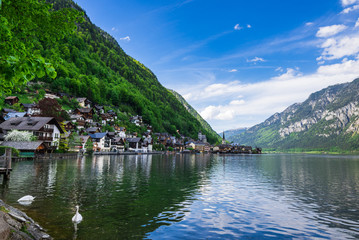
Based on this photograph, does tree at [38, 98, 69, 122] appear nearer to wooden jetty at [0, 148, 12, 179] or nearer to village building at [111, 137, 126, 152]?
village building at [111, 137, 126, 152]

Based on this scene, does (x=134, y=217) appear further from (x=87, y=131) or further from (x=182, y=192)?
(x=87, y=131)

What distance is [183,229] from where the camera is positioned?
15227 mm

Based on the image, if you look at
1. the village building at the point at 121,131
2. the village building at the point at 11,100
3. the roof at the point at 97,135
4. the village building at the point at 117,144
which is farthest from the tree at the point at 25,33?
the village building at the point at 121,131

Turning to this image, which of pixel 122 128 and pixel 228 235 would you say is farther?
pixel 122 128

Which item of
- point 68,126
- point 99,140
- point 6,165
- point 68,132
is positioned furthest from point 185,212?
point 99,140

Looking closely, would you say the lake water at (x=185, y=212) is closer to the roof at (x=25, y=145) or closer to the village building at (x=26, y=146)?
the village building at (x=26, y=146)

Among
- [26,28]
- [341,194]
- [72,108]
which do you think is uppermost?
[72,108]

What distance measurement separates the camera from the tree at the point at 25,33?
23.5 feet

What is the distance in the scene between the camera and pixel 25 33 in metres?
12.4

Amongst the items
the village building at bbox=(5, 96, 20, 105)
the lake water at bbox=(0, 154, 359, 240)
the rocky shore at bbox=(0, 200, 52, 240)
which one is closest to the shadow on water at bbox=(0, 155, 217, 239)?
the lake water at bbox=(0, 154, 359, 240)

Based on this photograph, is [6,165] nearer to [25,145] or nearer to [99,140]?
[25,145]

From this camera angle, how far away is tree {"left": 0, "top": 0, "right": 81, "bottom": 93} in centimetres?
715

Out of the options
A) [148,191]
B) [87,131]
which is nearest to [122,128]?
[87,131]

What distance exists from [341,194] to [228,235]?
22.4m
